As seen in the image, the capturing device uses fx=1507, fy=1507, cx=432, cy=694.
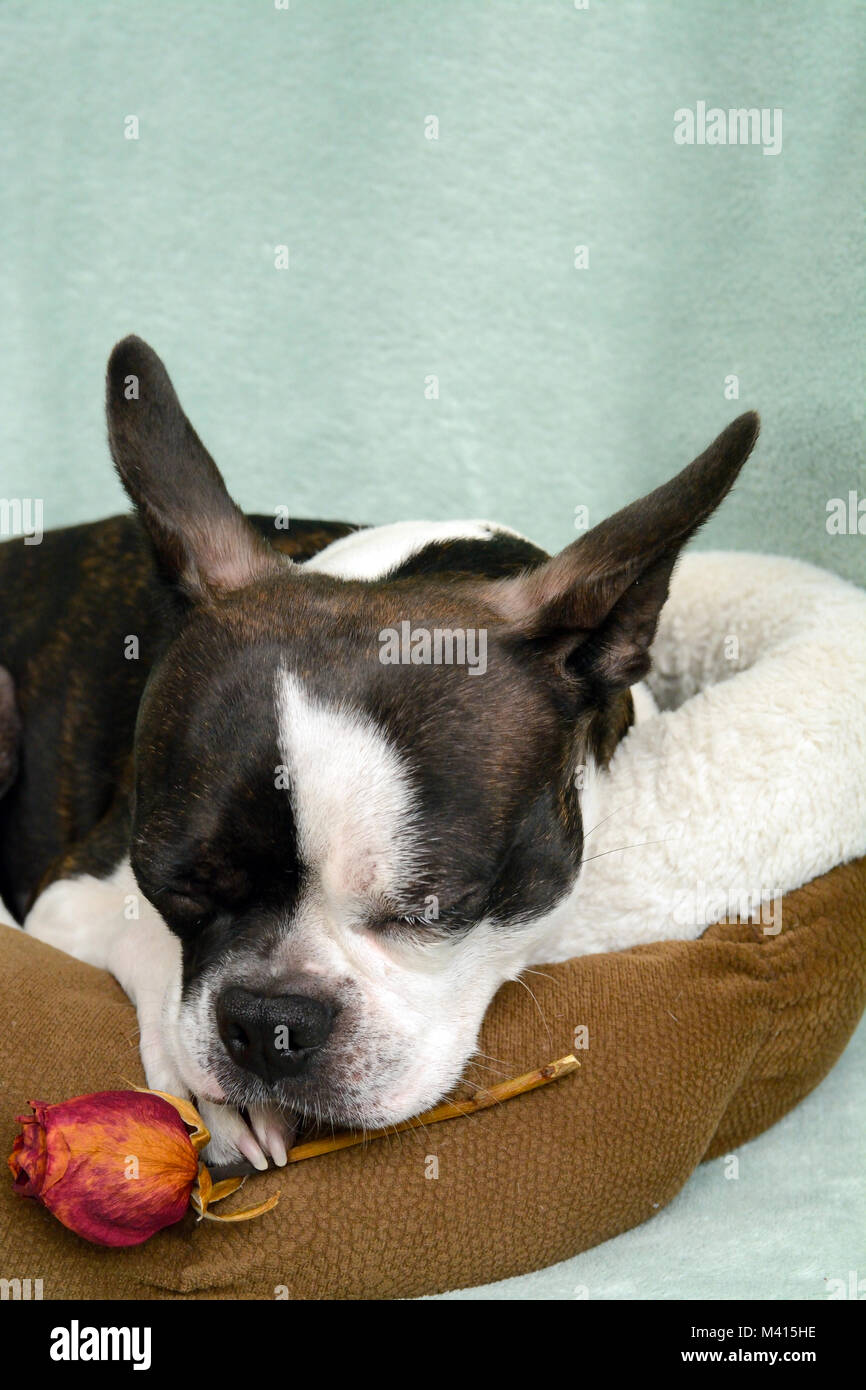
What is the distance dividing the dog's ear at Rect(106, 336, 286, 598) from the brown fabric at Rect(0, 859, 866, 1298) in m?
0.80

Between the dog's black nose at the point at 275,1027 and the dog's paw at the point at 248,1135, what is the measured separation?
0.18 m

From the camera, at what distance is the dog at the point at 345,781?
2340 mm

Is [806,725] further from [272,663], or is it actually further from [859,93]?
[859,93]

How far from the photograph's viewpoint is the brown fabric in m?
2.41

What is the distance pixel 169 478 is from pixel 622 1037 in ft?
4.26

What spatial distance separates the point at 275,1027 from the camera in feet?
7.63

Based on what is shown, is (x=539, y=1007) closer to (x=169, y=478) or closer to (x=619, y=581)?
(x=619, y=581)

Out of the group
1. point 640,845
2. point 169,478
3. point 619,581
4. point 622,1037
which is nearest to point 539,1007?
point 622,1037

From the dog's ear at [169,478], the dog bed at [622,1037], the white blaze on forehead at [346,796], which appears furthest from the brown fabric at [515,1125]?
the dog's ear at [169,478]

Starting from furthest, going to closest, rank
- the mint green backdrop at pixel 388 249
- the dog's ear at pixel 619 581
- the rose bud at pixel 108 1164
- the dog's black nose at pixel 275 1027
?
the mint green backdrop at pixel 388 249 < the dog's ear at pixel 619 581 < the dog's black nose at pixel 275 1027 < the rose bud at pixel 108 1164

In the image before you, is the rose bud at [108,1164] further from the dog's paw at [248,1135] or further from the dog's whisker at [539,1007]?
the dog's whisker at [539,1007]

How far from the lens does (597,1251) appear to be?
269 centimetres
